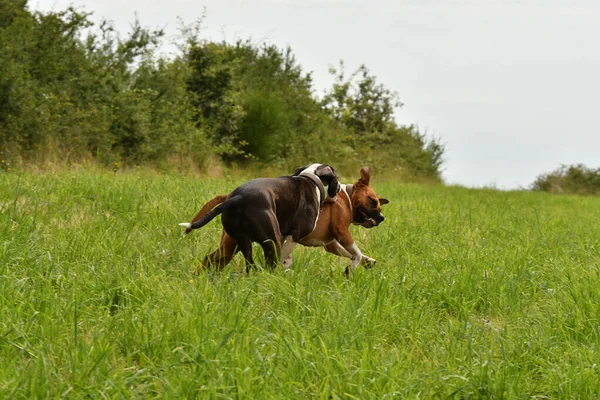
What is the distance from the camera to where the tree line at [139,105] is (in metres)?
13.4

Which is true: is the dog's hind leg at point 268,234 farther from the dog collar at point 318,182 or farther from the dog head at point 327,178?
the dog head at point 327,178

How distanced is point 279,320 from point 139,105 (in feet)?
42.7

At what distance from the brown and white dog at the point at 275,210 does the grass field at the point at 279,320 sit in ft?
0.84

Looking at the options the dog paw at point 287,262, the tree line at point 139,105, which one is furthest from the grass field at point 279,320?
the tree line at point 139,105

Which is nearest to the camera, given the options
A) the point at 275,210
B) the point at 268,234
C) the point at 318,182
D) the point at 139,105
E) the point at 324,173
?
the point at 268,234

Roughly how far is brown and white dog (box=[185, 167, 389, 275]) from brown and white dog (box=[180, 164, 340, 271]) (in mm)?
124

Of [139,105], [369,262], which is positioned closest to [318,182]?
[369,262]

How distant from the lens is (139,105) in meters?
16.0

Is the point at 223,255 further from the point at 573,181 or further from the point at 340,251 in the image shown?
the point at 573,181

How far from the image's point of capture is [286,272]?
4.97 metres

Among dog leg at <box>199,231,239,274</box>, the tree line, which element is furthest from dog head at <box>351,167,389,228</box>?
the tree line

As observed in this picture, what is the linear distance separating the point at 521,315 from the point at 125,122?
1282cm

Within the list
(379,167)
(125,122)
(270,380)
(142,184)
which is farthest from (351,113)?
(270,380)

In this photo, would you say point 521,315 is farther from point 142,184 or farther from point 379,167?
point 379,167
